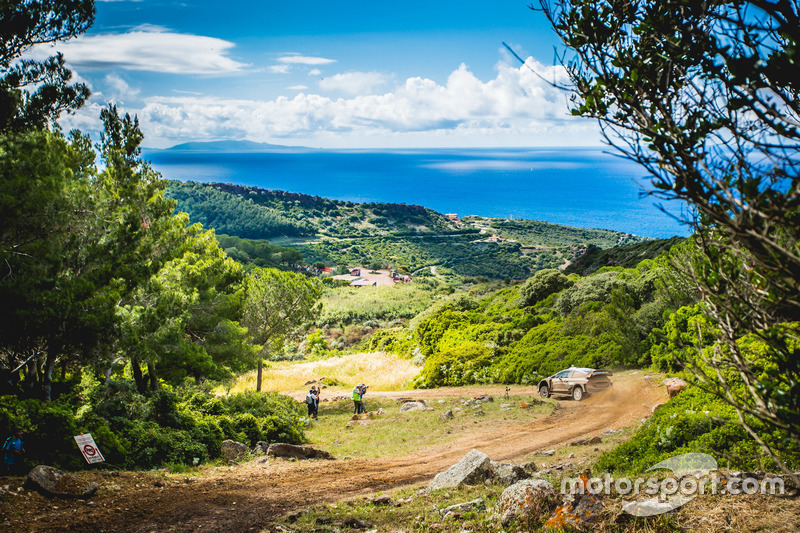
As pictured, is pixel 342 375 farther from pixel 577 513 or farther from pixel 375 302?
pixel 375 302

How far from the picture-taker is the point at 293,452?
1298cm

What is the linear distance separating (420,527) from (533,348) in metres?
17.4

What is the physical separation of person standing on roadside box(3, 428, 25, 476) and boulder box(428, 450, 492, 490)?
7.17m

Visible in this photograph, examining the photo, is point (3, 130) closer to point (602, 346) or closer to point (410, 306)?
point (602, 346)

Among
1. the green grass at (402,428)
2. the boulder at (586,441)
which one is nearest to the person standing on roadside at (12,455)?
the green grass at (402,428)

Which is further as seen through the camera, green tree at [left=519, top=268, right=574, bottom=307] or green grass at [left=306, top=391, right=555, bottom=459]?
green tree at [left=519, top=268, right=574, bottom=307]

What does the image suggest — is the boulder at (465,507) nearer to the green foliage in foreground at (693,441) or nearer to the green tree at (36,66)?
the green foliage in foreground at (693,441)

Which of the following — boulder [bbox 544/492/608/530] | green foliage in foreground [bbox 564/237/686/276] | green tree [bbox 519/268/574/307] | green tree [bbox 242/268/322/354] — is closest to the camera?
boulder [bbox 544/492/608/530]

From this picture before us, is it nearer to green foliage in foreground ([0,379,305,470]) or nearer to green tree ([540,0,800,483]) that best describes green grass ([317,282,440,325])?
green foliage in foreground ([0,379,305,470])

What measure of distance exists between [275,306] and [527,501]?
1801 cm

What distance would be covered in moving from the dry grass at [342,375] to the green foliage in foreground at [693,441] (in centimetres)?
1815

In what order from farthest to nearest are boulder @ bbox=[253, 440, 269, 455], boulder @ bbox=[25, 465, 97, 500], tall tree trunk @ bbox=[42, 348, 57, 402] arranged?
boulder @ bbox=[253, 440, 269, 455] < tall tree trunk @ bbox=[42, 348, 57, 402] < boulder @ bbox=[25, 465, 97, 500]

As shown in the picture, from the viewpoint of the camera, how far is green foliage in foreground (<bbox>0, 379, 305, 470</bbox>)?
966 cm

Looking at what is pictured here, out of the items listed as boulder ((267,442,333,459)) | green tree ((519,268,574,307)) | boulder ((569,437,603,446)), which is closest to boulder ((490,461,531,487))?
boulder ((569,437,603,446))
